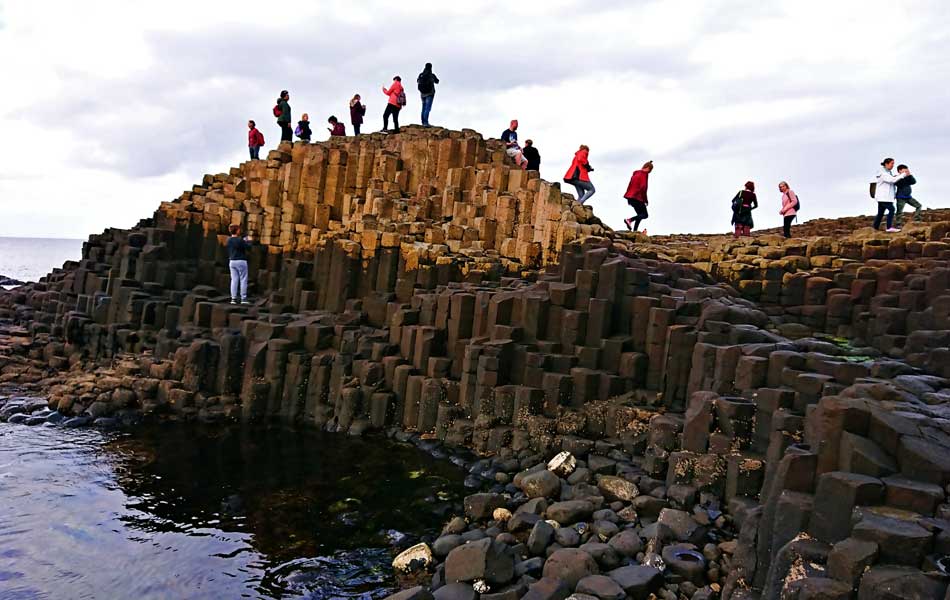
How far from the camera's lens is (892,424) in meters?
6.68

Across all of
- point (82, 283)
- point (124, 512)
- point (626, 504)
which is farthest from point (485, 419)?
point (82, 283)

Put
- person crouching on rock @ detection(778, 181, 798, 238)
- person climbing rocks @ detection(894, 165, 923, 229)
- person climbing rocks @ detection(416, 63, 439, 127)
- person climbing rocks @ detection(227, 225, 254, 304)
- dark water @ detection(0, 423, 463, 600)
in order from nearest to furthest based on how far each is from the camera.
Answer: dark water @ detection(0, 423, 463, 600), person climbing rocks @ detection(894, 165, 923, 229), person crouching on rock @ detection(778, 181, 798, 238), person climbing rocks @ detection(227, 225, 254, 304), person climbing rocks @ detection(416, 63, 439, 127)

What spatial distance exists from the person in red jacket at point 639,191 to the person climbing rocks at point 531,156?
289 centimetres

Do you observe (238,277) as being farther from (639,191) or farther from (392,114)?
(639,191)

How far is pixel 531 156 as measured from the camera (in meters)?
19.3

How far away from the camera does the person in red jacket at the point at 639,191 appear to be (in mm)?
17359

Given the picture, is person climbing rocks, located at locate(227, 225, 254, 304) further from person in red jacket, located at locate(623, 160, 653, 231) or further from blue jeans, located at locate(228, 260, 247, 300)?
person in red jacket, located at locate(623, 160, 653, 231)

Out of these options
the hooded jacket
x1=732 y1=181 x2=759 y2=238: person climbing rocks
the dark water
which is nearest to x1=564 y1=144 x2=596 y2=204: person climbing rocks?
the hooded jacket

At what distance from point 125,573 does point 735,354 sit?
28.5 feet

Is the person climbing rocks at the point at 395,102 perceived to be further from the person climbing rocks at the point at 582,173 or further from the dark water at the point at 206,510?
the dark water at the point at 206,510

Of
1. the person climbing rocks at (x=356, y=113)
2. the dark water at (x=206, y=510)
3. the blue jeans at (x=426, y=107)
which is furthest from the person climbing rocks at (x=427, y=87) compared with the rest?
the dark water at (x=206, y=510)

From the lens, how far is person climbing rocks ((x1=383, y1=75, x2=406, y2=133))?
2288cm

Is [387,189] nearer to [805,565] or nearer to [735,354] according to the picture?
[735,354]

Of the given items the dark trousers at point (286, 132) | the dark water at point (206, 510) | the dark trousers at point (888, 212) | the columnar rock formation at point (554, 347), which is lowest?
the dark water at point (206, 510)
